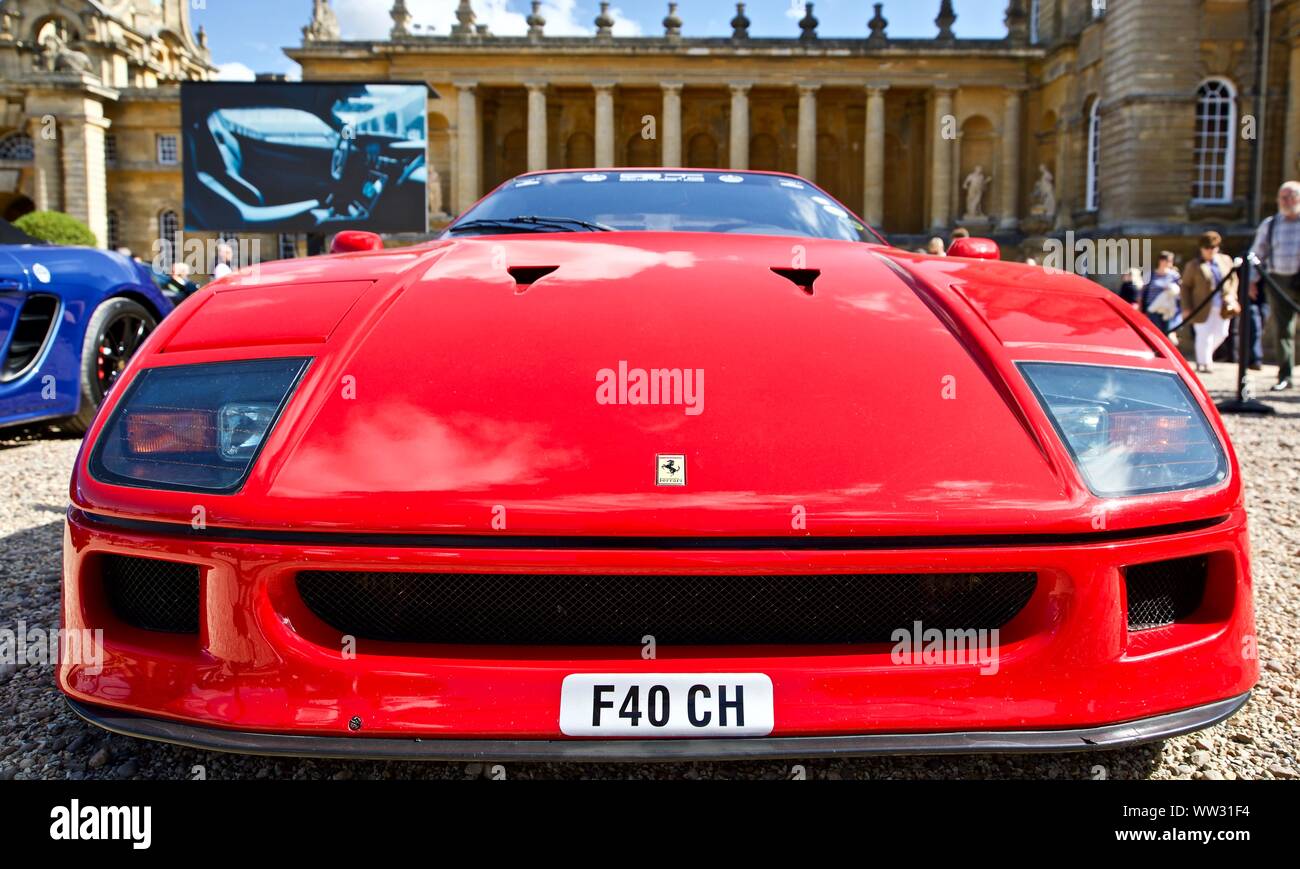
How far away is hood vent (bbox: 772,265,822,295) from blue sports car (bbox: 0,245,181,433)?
4418 mm

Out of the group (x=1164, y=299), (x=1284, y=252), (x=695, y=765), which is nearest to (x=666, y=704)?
(x=695, y=765)

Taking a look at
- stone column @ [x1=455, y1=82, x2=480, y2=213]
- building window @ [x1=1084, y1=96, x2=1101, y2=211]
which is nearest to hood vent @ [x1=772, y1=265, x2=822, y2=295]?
building window @ [x1=1084, y1=96, x2=1101, y2=211]

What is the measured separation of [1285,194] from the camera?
8.34 m

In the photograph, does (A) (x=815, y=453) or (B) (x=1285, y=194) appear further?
(B) (x=1285, y=194)

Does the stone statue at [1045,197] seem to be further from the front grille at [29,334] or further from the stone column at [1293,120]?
the front grille at [29,334]

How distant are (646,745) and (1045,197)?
37534 millimetres

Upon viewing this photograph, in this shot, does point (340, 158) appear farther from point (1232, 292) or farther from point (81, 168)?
point (81, 168)

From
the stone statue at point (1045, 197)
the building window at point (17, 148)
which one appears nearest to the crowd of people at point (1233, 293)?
the stone statue at point (1045, 197)

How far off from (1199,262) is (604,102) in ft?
113

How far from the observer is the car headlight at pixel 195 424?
1498 mm

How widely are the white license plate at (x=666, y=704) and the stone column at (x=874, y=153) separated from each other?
42.9 m

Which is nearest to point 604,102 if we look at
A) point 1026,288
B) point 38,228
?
point 38,228

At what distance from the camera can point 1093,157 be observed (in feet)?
101
